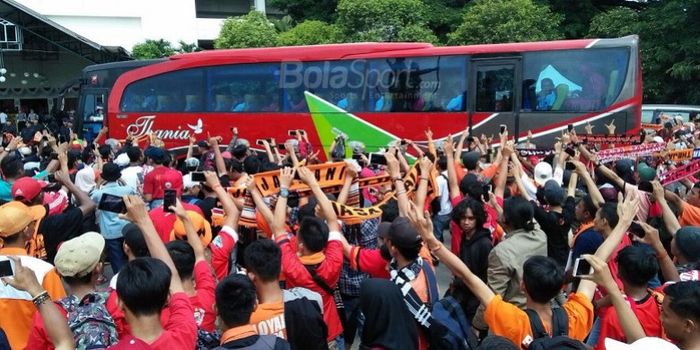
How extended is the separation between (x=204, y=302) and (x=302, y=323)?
0.50 metres

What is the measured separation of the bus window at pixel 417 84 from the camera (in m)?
12.7

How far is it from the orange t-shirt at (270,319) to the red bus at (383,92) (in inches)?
384

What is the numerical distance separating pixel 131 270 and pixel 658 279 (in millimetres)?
3082

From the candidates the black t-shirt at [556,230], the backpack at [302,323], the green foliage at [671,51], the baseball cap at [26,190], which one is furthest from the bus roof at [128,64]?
the green foliage at [671,51]

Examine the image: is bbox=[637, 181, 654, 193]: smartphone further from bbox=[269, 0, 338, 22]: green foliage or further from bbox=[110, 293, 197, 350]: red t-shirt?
bbox=[269, 0, 338, 22]: green foliage

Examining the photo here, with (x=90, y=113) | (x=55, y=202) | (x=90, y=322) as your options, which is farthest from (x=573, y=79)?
(x=90, y=113)

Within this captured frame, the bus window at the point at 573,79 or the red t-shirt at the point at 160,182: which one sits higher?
the bus window at the point at 573,79

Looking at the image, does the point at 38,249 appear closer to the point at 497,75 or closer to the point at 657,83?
the point at 497,75

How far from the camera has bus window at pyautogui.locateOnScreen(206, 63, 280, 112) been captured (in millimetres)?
14156

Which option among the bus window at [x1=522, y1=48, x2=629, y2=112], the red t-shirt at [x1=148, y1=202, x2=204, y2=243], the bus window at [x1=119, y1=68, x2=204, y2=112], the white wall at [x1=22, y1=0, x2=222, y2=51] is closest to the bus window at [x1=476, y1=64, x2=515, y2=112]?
the bus window at [x1=522, y1=48, x2=629, y2=112]

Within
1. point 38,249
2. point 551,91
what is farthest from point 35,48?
point 38,249

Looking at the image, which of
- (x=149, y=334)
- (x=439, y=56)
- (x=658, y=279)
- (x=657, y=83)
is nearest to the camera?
(x=149, y=334)

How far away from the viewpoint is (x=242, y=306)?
110 inches

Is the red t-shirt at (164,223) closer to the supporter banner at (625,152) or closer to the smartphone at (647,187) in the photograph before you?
the smartphone at (647,187)
